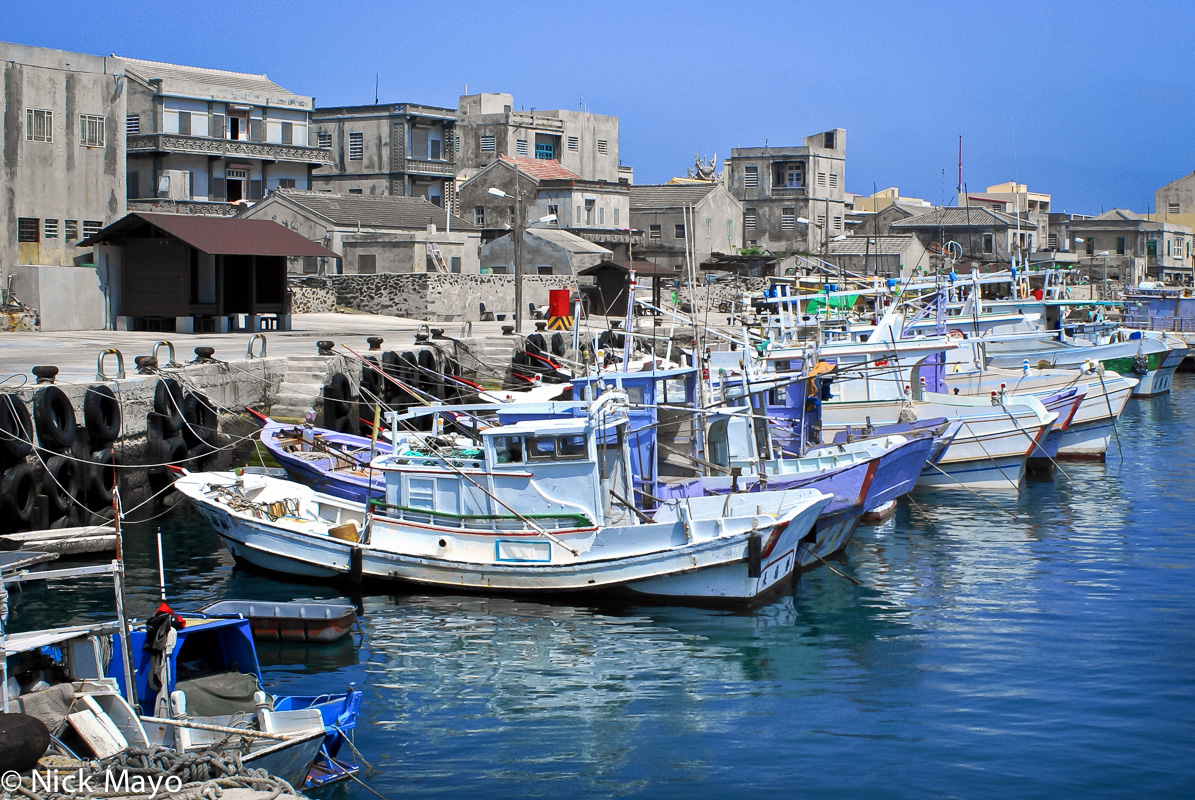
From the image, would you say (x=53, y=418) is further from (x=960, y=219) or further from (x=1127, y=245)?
(x=1127, y=245)

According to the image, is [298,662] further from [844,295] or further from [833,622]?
[844,295]

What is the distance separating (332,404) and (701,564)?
477 inches

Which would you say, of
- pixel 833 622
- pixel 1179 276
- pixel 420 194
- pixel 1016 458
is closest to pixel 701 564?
pixel 833 622

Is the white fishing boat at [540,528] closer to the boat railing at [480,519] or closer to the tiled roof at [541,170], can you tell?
the boat railing at [480,519]

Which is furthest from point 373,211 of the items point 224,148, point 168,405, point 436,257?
point 168,405

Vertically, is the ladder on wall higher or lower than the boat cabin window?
higher

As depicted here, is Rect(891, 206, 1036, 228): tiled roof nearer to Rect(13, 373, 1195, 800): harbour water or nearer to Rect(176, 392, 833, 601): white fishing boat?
Rect(13, 373, 1195, 800): harbour water

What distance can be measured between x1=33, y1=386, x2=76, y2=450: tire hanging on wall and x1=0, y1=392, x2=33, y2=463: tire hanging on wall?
20cm

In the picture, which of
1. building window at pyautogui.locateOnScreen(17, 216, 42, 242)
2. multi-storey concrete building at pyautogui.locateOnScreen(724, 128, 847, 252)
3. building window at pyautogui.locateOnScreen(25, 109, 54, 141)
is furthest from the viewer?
multi-storey concrete building at pyautogui.locateOnScreen(724, 128, 847, 252)

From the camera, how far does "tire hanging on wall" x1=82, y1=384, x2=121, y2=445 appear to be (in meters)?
18.5

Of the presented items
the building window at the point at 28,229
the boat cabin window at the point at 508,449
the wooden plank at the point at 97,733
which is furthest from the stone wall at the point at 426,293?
the wooden plank at the point at 97,733

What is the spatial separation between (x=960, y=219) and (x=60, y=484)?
6185 cm

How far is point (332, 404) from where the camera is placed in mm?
24578

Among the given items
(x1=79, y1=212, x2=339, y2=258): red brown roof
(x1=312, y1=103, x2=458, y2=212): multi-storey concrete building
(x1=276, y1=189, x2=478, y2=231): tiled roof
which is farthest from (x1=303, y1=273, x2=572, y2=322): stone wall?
(x1=312, y1=103, x2=458, y2=212): multi-storey concrete building
